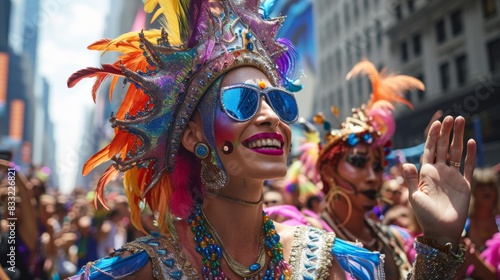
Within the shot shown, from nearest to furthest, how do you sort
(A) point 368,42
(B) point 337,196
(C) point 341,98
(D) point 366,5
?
1. (B) point 337,196
2. (A) point 368,42
3. (D) point 366,5
4. (C) point 341,98

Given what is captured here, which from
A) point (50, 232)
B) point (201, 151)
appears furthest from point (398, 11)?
point (201, 151)

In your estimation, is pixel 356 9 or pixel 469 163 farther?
pixel 356 9

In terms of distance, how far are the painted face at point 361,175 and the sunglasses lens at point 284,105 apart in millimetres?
1573

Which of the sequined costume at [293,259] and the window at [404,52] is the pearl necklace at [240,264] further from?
the window at [404,52]

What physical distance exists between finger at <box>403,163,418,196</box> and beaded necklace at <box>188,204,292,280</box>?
62 centimetres

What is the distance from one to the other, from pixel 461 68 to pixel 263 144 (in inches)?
826

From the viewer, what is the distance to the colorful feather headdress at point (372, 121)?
141 inches

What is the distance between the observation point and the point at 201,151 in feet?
6.48

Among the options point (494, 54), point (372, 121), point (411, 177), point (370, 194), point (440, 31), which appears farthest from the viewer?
point (440, 31)

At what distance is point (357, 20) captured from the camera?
28.0 metres

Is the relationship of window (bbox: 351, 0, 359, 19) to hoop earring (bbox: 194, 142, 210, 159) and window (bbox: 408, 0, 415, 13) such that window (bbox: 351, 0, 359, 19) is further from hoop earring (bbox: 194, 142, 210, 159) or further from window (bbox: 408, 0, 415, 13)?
hoop earring (bbox: 194, 142, 210, 159)

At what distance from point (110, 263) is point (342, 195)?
2.11 metres

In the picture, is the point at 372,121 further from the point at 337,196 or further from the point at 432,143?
the point at 432,143

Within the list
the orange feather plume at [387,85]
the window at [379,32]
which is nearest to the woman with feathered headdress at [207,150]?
the orange feather plume at [387,85]
